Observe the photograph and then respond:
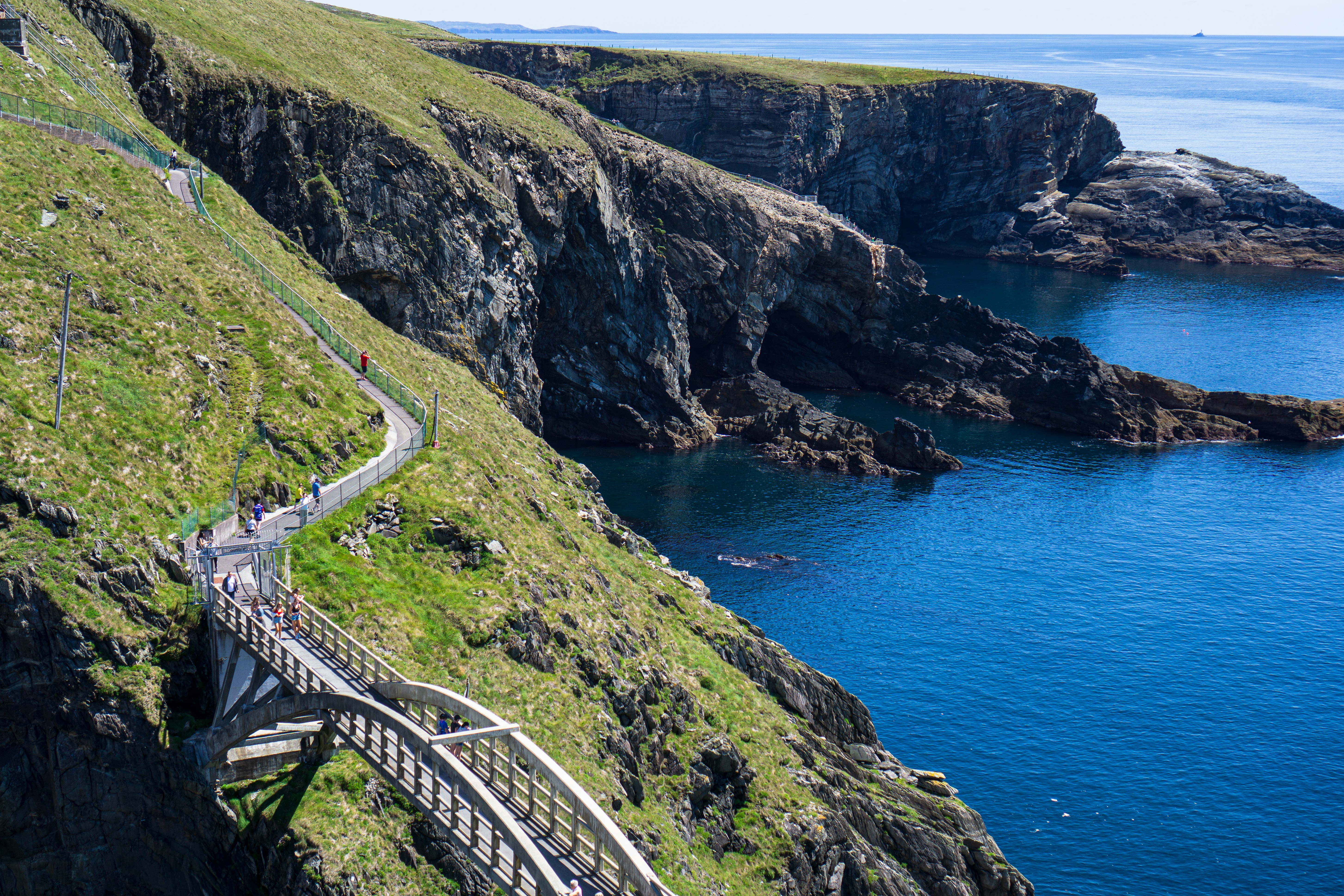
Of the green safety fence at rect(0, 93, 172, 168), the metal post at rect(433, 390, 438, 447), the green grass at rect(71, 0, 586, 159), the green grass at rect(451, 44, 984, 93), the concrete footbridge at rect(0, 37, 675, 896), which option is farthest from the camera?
the green grass at rect(451, 44, 984, 93)

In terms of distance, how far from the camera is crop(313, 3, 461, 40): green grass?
563 feet

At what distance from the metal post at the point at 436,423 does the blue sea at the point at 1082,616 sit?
105ft

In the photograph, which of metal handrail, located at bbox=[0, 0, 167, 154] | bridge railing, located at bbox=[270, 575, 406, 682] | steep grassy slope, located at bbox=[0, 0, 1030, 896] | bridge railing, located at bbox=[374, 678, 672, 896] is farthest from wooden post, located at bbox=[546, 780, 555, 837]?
metal handrail, located at bbox=[0, 0, 167, 154]

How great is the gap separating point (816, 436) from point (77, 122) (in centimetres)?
7243

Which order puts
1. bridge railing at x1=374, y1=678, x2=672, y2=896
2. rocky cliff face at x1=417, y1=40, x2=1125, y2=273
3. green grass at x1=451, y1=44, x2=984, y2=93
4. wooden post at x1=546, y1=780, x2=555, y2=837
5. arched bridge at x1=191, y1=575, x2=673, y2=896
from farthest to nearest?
green grass at x1=451, y1=44, x2=984, y2=93 → rocky cliff face at x1=417, y1=40, x2=1125, y2=273 → wooden post at x1=546, y1=780, x2=555, y2=837 → arched bridge at x1=191, y1=575, x2=673, y2=896 → bridge railing at x1=374, y1=678, x2=672, y2=896

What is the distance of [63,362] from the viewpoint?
40.8 m

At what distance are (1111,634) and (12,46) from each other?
8163 centimetres

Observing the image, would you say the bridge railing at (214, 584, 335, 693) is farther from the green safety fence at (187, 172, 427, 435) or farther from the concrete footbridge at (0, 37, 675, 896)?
the green safety fence at (187, 172, 427, 435)

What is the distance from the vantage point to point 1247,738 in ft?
219

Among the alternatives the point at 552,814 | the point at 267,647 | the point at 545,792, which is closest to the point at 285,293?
the point at 267,647

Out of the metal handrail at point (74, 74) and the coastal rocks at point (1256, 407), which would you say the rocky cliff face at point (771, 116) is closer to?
the coastal rocks at point (1256, 407)

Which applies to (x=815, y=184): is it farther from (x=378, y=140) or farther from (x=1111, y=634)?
(x=1111, y=634)

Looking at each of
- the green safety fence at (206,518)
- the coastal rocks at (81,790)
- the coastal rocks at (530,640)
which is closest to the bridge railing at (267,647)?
the coastal rocks at (81,790)

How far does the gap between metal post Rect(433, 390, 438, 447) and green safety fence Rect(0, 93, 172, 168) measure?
27253mm
